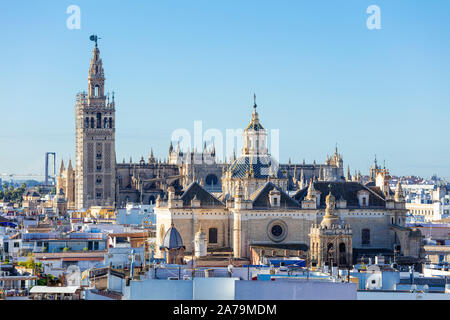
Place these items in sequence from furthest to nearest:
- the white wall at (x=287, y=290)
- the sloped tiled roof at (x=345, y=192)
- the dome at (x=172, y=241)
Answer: the sloped tiled roof at (x=345, y=192) < the dome at (x=172, y=241) < the white wall at (x=287, y=290)

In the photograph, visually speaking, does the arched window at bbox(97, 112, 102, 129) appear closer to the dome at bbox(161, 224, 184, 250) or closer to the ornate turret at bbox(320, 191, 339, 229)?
the ornate turret at bbox(320, 191, 339, 229)

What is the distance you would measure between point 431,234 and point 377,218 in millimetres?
19280

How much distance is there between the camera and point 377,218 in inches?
1997

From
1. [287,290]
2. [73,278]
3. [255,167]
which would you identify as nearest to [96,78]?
[255,167]

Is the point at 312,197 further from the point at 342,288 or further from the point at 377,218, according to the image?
the point at 342,288

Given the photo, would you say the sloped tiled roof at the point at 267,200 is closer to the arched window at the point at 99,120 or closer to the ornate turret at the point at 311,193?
the ornate turret at the point at 311,193

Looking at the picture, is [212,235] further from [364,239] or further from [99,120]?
[99,120]

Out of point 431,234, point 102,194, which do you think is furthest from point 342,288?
point 102,194

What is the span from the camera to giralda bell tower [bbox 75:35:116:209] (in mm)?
112500

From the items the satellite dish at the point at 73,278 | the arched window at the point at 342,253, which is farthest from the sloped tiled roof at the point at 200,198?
the satellite dish at the point at 73,278

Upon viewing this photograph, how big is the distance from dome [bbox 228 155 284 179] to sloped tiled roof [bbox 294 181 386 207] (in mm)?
1795

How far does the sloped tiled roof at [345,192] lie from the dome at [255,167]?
1.79 meters

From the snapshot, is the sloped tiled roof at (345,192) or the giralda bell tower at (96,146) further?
the giralda bell tower at (96,146)

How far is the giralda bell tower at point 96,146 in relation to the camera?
369ft
